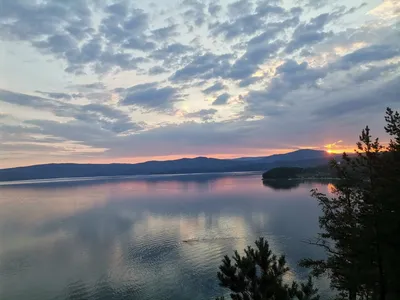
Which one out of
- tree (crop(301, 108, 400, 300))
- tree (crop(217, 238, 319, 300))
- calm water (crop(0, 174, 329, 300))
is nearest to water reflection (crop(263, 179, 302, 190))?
calm water (crop(0, 174, 329, 300))

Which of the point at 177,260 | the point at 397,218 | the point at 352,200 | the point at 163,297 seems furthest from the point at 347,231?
the point at 177,260

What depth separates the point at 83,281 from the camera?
37406mm

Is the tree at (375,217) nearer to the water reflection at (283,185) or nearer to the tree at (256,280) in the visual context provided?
the tree at (256,280)

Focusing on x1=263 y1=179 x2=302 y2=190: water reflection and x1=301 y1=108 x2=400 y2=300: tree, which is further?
x1=263 y1=179 x2=302 y2=190: water reflection

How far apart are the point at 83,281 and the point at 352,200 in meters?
31.8

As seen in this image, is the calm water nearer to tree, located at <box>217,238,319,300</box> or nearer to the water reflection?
tree, located at <box>217,238,319,300</box>

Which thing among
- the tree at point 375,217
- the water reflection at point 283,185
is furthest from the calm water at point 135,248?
the water reflection at point 283,185

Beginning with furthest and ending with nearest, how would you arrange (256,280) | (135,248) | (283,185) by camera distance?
(283,185) < (135,248) < (256,280)

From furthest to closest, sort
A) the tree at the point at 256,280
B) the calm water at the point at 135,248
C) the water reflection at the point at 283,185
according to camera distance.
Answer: the water reflection at the point at 283,185 → the calm water at the point at 135,248 → the tree at the point at 256,280

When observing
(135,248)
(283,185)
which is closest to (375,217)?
(135,248)

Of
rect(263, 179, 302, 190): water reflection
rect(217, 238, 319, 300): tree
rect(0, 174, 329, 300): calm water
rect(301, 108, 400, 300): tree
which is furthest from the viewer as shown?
rect(263, 179, 302, 190): water reflection

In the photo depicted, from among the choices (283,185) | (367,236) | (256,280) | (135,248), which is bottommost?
(135,248)

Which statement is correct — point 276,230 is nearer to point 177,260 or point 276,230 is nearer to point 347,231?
point 177,260

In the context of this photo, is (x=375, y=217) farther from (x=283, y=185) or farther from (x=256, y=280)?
(x=283, y=185)
